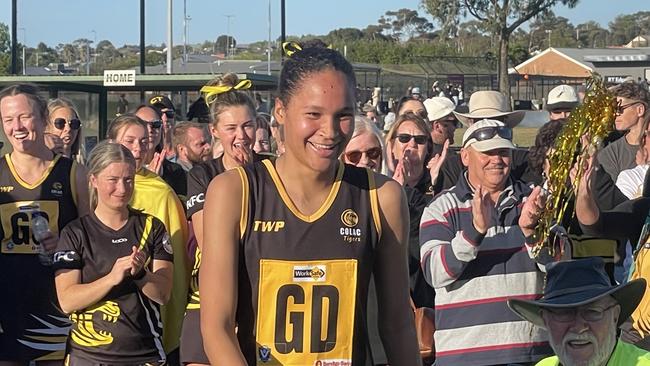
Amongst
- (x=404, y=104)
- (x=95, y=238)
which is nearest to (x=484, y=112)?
(x=404, y=104)

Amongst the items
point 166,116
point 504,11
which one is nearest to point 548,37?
point 504,11

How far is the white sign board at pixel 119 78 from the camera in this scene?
486 inches

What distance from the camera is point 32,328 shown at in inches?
246

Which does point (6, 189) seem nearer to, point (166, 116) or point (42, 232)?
point (42, 232)

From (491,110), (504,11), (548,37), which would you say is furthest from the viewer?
(548,37)

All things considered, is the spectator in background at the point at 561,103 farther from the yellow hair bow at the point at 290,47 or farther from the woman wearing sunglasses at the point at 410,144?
the yellow hair bow at the point at 290,47

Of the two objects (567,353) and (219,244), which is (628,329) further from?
(219,244)

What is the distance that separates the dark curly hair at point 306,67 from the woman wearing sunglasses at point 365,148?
7.86 feet

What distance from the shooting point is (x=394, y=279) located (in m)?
3.51

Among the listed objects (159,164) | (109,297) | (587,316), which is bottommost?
(109,297)

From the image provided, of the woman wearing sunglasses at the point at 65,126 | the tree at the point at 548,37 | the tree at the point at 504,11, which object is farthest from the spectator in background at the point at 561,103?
the tree at the point at 548,37

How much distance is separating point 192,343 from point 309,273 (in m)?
2.24

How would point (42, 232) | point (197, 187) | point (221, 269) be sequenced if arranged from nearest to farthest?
point (221, 269), point (197, 187), point (42, 232)

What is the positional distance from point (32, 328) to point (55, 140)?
6.66 ft
